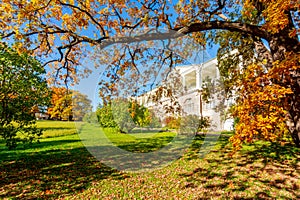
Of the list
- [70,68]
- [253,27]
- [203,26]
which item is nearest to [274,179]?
[253,27]

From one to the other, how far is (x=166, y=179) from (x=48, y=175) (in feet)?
10.4

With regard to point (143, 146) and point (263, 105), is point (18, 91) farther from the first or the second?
point (143, 146)

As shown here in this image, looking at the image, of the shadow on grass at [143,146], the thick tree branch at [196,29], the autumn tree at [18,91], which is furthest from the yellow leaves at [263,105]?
the shadow on grass at [143,146]

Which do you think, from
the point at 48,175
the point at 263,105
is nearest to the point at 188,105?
the point at 263,105

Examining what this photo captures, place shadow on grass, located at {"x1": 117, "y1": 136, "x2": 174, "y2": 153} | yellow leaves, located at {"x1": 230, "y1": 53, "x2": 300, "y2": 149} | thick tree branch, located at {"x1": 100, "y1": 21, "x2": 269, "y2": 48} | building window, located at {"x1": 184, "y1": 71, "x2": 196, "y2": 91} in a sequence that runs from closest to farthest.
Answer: yellow leaves, located at {"x1": 230, "y1": 53, "x2": 300, "y2": 149}, thick tree branch, located at {"x1": 100, "y1": 21, "x2": 269, "y2": 48}, building window, located at {"x1": 184, "y1": 71, "x2": 196, "y2": 91}, shadow on grass, located at {"x1": 117, "y1": 136, "x2": 174, "y2": 153}

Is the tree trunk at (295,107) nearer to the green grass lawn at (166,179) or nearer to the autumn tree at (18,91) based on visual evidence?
the green grass lawn at (166,179)

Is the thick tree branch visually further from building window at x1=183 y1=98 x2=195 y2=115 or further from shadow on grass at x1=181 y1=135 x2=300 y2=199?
shadow on grass at x1=181 y1=135 x2=300 y2=199

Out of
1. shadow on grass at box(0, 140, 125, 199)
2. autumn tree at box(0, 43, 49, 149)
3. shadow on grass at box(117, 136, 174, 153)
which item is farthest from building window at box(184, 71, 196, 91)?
autumn tree at box(0, 43, 49, 149)

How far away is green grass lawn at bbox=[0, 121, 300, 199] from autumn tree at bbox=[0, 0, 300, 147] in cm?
125

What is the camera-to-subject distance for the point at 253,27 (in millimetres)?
4867

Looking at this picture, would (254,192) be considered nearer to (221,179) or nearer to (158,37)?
(221,179)

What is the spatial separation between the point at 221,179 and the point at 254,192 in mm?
849

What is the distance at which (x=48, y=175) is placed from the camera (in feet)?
16.7

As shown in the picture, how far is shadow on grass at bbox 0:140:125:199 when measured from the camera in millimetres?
4066
